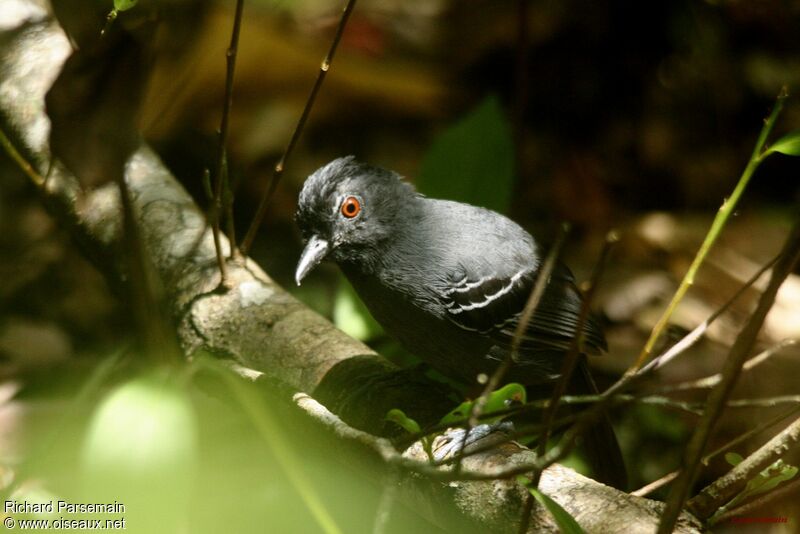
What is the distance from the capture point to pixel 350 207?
10.7ft

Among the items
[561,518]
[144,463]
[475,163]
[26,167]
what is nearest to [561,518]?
[561,518]

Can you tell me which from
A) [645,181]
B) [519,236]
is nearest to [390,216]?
[519,236]

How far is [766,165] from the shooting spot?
551cm

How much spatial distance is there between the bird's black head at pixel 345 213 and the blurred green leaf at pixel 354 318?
0.49 metres

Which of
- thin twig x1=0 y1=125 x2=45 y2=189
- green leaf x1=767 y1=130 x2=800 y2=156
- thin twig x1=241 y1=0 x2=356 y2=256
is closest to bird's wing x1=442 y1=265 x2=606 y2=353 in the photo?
thin twig x1=241 y1=0 x2=356 y2=256

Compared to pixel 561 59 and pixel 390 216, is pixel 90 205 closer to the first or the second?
pixel 390 216

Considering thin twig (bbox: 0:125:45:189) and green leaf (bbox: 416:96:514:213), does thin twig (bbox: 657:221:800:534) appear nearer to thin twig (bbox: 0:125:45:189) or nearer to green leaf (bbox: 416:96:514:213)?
A: green leaf (bbox: 416:96:514:213)

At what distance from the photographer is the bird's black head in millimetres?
3219

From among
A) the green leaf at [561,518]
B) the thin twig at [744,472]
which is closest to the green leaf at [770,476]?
the thin twig at [744,472]

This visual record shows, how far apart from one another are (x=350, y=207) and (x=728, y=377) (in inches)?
77.6

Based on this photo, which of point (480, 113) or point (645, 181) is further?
point (645, 181)

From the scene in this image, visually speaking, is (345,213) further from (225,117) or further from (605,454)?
(605,454)

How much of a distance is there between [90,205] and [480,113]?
1.78 meters

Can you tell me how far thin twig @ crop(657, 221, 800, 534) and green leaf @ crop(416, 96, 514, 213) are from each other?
223cm
